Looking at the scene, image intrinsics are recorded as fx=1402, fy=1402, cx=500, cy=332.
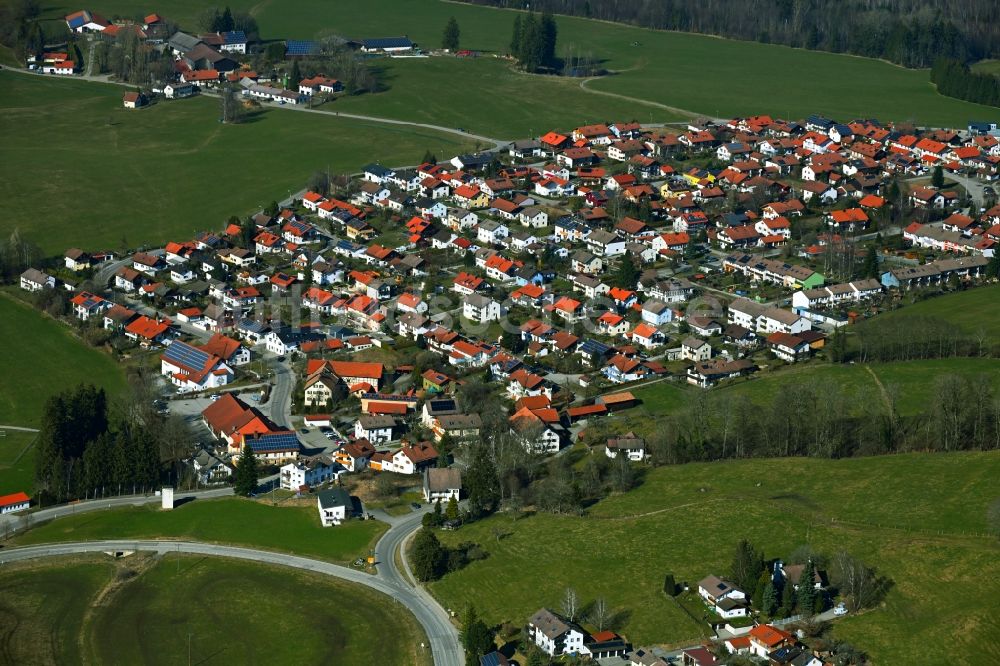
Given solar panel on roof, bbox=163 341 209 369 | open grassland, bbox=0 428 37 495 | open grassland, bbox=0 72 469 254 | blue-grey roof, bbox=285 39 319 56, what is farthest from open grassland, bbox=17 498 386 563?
blue-grey roof, bbox=285 39 319 56

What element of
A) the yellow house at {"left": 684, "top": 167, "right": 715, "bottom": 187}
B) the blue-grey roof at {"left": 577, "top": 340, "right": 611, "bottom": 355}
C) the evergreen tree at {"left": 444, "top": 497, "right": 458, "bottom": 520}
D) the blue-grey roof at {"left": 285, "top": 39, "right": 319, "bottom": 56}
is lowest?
the evergreen tree at {"left": 444, "top": 497, "right": 458, "bottom": 520}

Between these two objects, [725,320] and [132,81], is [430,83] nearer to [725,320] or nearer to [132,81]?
[132,81]

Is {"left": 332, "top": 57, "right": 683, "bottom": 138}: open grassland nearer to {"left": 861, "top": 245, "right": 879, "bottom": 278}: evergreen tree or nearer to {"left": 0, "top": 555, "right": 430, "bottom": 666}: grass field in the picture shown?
{"left": 861, "top": 245, "right": 879, "bottom": 278}: evergreen tree

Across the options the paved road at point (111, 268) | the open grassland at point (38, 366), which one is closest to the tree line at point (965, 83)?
the paved road at point (111, 268)

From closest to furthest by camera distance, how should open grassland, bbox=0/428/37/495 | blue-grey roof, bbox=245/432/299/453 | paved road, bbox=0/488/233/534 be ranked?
paved road, bbox=0/488/233/534 → open grassland, bbox=0/428/37/495 → blue-grey roof, bbox=245/432/299/453

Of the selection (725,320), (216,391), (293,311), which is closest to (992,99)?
(725,320)

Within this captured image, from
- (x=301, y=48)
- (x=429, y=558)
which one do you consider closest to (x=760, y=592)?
(x=429, y=558)
